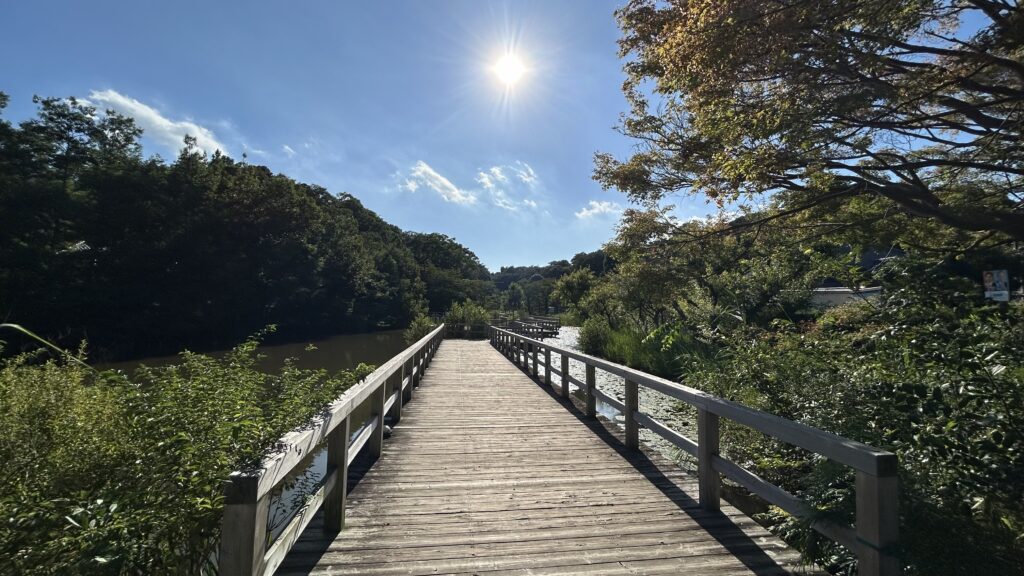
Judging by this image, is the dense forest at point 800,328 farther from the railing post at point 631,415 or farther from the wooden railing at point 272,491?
the railing post at point 631,415

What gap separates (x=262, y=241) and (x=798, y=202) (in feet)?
105

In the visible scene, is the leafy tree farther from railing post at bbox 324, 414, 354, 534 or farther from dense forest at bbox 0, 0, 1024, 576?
railing post at bbox 324, 414, 354, 534

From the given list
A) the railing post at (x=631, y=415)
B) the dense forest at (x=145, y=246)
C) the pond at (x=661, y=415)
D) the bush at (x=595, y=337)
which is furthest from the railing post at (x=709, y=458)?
the dense forest at (x=145, y=246)

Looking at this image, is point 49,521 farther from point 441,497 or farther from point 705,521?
point 705,521

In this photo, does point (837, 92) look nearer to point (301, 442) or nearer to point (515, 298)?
point (301, 442)

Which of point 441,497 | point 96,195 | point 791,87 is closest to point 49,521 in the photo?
point 441,497

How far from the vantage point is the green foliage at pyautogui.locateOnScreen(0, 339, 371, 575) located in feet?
5.30

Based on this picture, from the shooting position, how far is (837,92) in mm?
4133

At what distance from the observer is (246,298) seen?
30.2m

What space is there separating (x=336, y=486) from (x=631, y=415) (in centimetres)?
269

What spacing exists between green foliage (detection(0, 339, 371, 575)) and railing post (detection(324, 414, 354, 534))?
260 millimetres

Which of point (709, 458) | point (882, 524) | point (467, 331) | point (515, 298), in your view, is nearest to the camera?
point (882, 524)

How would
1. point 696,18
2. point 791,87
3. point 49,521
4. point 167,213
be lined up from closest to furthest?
point 49,521, point 696,18, point 791,87, point 167,213

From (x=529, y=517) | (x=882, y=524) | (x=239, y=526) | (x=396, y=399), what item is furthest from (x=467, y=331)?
(x=882, y=524)
